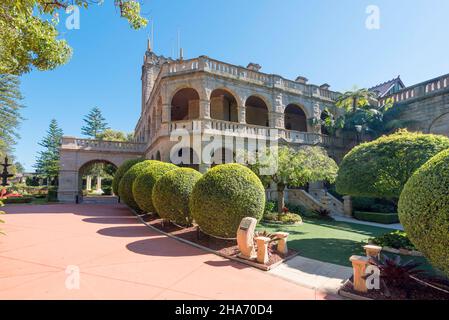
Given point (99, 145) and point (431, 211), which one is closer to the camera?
point (431, 211)

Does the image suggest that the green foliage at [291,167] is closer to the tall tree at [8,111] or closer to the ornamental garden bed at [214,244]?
the ornamental garden bed at [214,244]

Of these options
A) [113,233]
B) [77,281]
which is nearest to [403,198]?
[77,281]

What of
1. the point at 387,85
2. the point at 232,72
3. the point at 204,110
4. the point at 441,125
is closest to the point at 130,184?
the point at 204,110

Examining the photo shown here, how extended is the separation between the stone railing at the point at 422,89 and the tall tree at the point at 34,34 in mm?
20796

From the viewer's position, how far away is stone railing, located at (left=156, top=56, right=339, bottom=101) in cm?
1709

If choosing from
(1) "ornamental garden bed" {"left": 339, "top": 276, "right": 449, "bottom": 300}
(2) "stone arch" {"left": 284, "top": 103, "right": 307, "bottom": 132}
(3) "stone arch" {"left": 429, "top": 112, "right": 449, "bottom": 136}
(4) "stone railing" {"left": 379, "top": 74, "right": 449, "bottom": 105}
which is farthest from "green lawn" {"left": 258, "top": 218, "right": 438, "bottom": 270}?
(2) "stone arch" {"left": 284, "top": 103, "right": 307, "bottom": 132}

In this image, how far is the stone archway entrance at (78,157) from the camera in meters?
22.5

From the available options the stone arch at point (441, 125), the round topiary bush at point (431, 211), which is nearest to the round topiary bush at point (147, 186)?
the round topiary bush at point (431, 211)

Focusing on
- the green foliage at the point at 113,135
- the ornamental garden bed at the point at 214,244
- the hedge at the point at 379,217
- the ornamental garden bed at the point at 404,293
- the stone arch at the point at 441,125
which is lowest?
the hedge at the point at 379,217

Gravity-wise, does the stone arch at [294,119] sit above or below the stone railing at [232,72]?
below

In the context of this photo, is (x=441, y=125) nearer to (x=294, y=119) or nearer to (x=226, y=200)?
(x=294, y=119)

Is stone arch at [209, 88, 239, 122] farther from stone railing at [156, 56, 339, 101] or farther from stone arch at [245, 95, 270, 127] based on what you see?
stone railing at [156, 56, 339, 101]

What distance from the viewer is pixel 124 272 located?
5.02 m

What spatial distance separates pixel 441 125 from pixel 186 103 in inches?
800
